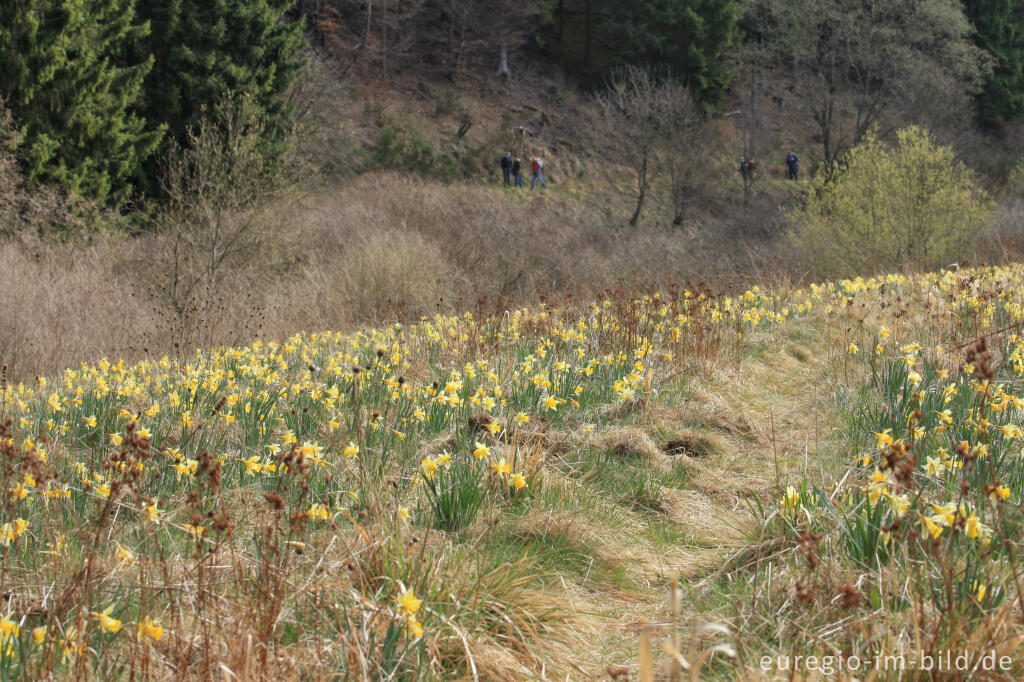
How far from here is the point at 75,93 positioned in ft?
57.4

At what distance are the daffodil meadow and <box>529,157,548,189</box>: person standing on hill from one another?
30.9 meters

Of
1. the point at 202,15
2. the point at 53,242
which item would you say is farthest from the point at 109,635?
the point at 202,15

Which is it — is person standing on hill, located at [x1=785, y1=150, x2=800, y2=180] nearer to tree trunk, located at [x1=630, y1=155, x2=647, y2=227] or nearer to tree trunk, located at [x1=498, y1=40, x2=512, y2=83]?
tree trunk, located at [x1=630, y1=155, x2=647, y2=227]

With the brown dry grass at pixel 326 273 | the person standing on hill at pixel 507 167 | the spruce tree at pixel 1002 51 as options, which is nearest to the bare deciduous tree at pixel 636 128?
the person standing on hill at pixel 507 167

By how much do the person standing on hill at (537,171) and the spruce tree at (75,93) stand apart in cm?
1901

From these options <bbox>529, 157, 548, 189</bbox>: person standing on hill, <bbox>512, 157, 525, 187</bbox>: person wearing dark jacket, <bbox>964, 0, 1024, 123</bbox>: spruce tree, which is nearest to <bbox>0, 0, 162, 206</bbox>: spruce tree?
<bbox>512, 157, 525, 187</bbox>: person wearing dark jacket

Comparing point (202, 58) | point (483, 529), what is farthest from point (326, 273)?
point (483, 529)

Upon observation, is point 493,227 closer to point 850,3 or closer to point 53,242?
point 53,242

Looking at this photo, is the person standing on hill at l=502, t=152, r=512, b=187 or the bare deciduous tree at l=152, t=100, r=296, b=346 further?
the person standing on hill at l=502, t=152, r=512, b=187

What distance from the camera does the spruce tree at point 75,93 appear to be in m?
16.3

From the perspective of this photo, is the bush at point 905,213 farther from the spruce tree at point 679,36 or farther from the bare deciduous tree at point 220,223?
the spruce tree at point 679,36

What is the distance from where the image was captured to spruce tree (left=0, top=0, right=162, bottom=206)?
53.6ft

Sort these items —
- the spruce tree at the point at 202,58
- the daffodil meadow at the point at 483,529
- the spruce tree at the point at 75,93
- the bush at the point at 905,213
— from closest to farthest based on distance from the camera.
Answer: the daffodil meadow at the point at 483,529 < the spruce tree at the point at 75,93 < the bush at the point at 905,213 < the spruce tree at the point at 202,58

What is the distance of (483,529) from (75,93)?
19.4 m
